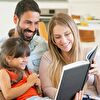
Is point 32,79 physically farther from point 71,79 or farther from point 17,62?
point 71,79

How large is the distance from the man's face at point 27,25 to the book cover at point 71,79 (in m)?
Result: 0.52

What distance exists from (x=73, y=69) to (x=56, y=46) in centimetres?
47

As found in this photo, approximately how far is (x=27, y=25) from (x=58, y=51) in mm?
271

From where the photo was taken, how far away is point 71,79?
1.34m

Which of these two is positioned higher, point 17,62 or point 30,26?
point 30,26

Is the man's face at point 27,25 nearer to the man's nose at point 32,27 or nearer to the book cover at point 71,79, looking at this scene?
the man's nose at point 32,27

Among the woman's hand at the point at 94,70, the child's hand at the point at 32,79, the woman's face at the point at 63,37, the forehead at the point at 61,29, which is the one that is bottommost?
the child's hand at the point at 32,79

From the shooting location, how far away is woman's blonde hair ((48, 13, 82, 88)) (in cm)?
167

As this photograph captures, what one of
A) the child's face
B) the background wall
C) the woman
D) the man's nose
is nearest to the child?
the child's face

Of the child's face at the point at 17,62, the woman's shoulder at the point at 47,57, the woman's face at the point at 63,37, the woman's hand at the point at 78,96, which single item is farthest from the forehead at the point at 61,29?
the woman's hand at the point at 78,96

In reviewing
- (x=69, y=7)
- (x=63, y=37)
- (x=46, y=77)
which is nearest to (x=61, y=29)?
(x=63, y=37)

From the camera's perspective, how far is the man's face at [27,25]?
70.2 inches

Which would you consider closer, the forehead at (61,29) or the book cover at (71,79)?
the book cover at (71,79)

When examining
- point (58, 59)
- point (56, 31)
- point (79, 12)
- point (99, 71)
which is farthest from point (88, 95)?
point (79, 12)
